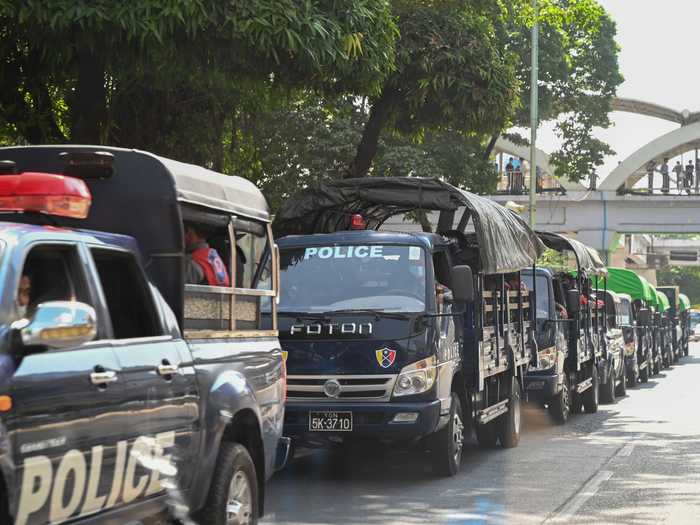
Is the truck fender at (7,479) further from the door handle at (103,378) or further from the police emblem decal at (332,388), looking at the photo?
the police emblem decal at (332,388)

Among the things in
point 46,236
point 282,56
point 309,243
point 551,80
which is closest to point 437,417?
point 309,243

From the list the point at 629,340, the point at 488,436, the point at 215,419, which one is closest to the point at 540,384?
the point at 488,436

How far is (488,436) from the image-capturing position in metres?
14.3

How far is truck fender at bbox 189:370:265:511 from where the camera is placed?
6215 mm

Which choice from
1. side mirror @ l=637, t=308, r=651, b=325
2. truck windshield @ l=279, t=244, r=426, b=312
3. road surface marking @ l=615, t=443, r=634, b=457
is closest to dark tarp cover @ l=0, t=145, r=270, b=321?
truck windshield @ l=279, t=244, r=426, b=312

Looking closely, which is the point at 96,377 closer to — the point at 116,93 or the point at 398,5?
the point at 116,93

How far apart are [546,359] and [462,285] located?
19.5 feet

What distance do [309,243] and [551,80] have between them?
27090mm

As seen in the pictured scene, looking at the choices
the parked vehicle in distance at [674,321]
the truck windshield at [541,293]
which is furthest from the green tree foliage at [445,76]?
the parked vehicle in distance at [674,321]

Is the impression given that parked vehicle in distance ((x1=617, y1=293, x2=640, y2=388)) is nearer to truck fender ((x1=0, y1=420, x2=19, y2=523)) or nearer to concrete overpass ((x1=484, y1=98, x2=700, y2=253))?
concrete overpass ((x1=484, y1=98, x2=700, y2=253))

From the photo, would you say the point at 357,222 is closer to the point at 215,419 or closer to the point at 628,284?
the point at 215,419

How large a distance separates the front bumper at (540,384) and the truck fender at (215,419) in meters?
10.4

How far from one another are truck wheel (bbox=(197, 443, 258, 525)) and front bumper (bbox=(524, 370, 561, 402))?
1004cm

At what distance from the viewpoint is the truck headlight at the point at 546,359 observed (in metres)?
16.8
